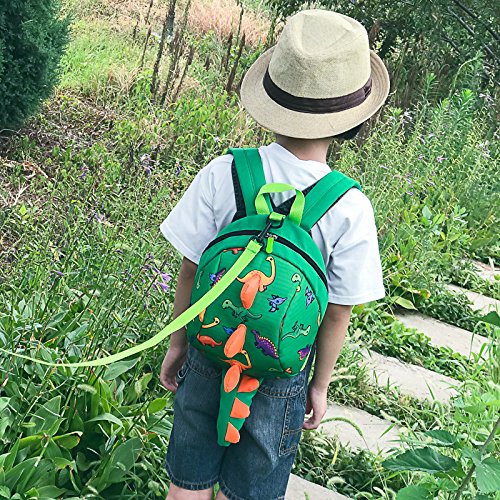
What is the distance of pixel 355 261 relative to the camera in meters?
2.05

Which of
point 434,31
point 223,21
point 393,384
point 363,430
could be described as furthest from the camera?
point 223,21

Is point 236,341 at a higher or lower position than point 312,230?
lower

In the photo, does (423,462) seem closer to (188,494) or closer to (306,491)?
(188,494)

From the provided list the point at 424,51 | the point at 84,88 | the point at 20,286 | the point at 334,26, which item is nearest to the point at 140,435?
the point at 20,286

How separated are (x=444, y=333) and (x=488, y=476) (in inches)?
109

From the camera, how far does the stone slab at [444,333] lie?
15.0 ft

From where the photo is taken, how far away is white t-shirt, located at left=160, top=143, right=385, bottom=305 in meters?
2.03

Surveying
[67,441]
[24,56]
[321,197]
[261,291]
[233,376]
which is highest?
[321,197]

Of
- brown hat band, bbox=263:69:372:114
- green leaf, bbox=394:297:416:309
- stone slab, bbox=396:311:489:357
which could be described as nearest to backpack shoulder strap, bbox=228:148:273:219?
brown hat band, bbox=263:69:372:114

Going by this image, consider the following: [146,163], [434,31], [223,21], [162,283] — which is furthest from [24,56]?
[223,21]

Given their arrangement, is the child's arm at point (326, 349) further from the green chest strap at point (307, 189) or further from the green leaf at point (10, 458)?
the green leaf at point (10, 458)

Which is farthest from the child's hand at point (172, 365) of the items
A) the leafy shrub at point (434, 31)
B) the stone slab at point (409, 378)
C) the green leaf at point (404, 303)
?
the leafy shrub at point (434, 31)

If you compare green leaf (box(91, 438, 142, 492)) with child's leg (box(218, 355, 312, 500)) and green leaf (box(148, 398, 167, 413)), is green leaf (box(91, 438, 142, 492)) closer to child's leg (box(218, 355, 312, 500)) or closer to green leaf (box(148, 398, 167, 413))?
green leaf (box(148, 398, 167, 413))

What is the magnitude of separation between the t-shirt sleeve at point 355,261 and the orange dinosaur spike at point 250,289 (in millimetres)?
274
